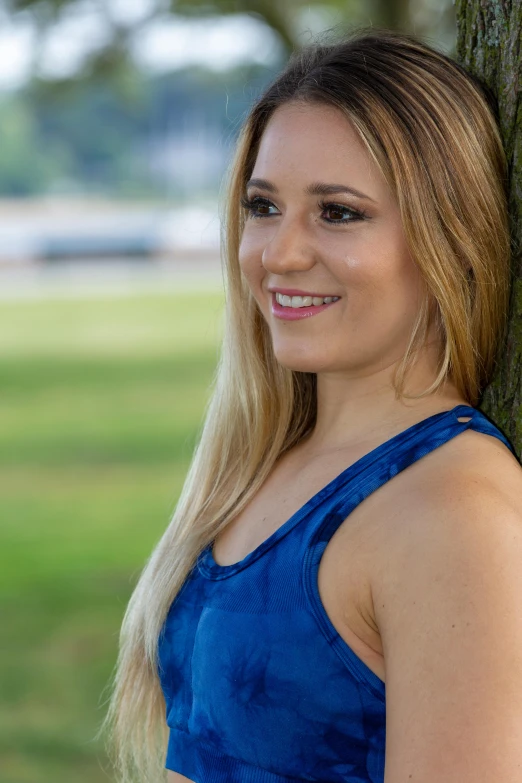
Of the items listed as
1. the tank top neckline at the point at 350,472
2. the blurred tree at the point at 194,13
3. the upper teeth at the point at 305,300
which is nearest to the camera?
the tank top neckline at the point at 350,472

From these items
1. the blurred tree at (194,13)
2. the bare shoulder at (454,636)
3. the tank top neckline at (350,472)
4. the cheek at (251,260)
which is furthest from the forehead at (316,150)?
the blurred tree at (194,13)

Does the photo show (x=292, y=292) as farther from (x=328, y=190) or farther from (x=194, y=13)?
(x=194, y=13)

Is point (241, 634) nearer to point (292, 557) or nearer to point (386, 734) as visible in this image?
point (292, 557)

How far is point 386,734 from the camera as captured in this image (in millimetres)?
1512

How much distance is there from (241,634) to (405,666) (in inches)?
13.6

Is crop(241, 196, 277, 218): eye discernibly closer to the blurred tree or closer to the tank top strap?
the tank top strap

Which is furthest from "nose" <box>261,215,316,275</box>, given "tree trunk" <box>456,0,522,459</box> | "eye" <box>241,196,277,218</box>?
"tree trunk" <box>456,0,522,459</box>

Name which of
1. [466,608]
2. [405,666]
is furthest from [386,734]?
[466,608]

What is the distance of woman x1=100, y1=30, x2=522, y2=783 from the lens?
146cm

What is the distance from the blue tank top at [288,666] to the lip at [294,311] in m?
0.26

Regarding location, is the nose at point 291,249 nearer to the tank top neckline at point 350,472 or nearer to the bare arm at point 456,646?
the tank top neckline at point 350,472

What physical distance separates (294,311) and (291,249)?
0.12 meters

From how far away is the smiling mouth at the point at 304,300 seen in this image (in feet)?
6.22

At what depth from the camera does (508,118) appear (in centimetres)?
194
